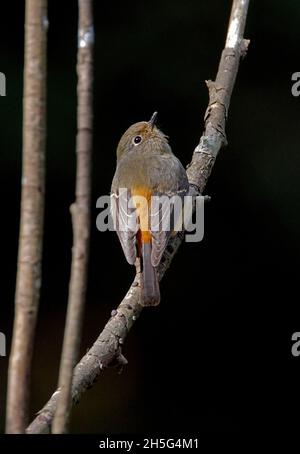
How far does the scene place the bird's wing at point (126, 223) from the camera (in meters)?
3.54

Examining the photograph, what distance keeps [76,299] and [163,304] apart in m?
4.24

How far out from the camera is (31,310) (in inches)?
53.6

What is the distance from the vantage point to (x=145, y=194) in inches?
151

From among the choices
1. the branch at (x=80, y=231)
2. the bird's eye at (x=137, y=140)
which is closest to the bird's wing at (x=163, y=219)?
the bird's eye at (x=137, y=140)

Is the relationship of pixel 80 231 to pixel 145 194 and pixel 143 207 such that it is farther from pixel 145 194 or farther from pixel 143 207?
pixel 145 194

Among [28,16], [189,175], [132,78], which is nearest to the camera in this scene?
[28,16]

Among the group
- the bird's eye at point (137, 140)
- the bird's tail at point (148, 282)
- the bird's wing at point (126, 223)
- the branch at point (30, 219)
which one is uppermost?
the bird's eye at point (137, 140)

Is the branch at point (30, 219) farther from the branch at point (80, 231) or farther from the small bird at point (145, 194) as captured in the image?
the small bird at point (145, 194)

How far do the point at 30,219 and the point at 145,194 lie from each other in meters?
2.48

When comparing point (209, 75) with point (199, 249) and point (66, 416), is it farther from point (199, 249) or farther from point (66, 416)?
point (66, 416)

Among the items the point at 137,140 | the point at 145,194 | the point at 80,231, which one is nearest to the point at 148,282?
the point at 145,194

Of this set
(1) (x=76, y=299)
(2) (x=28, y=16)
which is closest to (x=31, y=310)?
(1) (x=76, y=299)

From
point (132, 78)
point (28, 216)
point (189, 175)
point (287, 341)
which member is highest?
point (132, 78)

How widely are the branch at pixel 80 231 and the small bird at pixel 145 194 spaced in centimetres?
174
